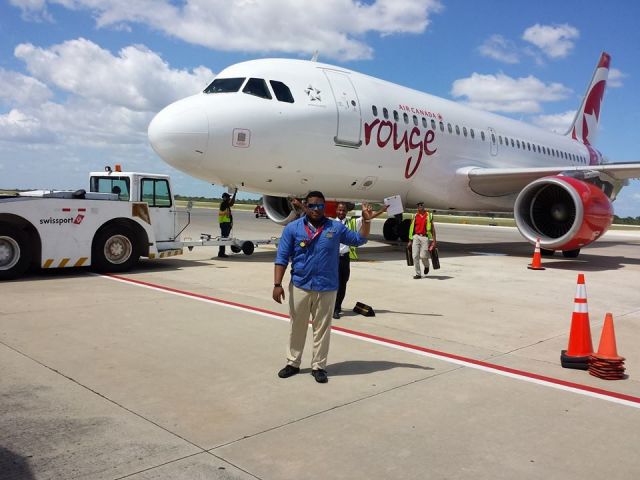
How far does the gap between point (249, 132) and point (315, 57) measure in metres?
4.15

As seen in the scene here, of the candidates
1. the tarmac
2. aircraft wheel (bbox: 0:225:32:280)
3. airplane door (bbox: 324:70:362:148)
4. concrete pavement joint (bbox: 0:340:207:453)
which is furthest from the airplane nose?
concrete pavement joint (bbox: 0:340:207:453)

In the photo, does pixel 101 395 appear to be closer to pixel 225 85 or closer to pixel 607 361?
pixel 607 361

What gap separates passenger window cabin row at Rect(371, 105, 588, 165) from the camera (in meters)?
14.5

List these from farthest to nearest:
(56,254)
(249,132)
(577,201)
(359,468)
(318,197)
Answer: (577,201), (249,132), (56,254), (318,197), (359,468)

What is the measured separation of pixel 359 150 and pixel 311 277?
8.92 meters

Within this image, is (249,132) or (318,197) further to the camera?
(249,132)

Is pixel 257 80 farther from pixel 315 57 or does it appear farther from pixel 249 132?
pixel 315 57

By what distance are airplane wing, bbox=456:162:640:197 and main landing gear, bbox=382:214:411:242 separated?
301cm

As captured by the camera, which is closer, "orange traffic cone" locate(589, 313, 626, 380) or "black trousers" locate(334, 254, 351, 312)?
"orange traffic cone" locate(589, 313, 626, 380)

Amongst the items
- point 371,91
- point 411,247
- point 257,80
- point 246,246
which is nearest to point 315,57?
point 371,91

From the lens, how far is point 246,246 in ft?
47.3

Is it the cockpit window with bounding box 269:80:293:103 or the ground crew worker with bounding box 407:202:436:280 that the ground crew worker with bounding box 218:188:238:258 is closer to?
the cockpit window with bounding box 269:80:293:103

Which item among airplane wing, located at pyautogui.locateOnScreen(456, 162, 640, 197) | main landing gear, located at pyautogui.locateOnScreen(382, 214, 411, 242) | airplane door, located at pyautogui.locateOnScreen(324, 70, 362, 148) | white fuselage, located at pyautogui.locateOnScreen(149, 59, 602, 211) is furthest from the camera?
main landing gear, located at pyautogui.locateOnScreen(382, 214, 411, 242)

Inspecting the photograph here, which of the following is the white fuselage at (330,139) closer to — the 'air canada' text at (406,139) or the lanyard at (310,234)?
the 'air canada' text at (406,139)
